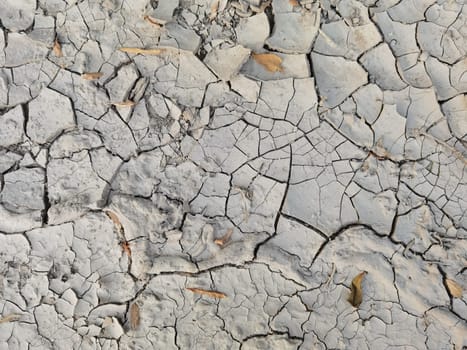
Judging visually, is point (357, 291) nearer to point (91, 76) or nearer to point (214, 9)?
point (214, 9)

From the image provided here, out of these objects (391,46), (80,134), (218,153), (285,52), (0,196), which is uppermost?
(391,46)

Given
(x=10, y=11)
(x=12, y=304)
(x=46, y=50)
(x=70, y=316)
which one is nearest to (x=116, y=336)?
(x=70, y=316)

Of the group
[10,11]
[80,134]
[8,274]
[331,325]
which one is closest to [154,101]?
[80,134]

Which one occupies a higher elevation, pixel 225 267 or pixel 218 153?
pixel 218 153

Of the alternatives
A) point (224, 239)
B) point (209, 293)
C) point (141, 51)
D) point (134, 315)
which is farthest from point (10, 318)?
point (141, 51)

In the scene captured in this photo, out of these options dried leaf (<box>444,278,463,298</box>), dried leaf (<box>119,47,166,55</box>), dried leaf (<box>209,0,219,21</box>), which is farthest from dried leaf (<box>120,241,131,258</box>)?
dried leaf (<box>444,278,463,298</box>)

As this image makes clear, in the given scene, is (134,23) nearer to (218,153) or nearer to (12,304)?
(218,153)

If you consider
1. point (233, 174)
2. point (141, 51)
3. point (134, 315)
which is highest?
point (141, 51)
